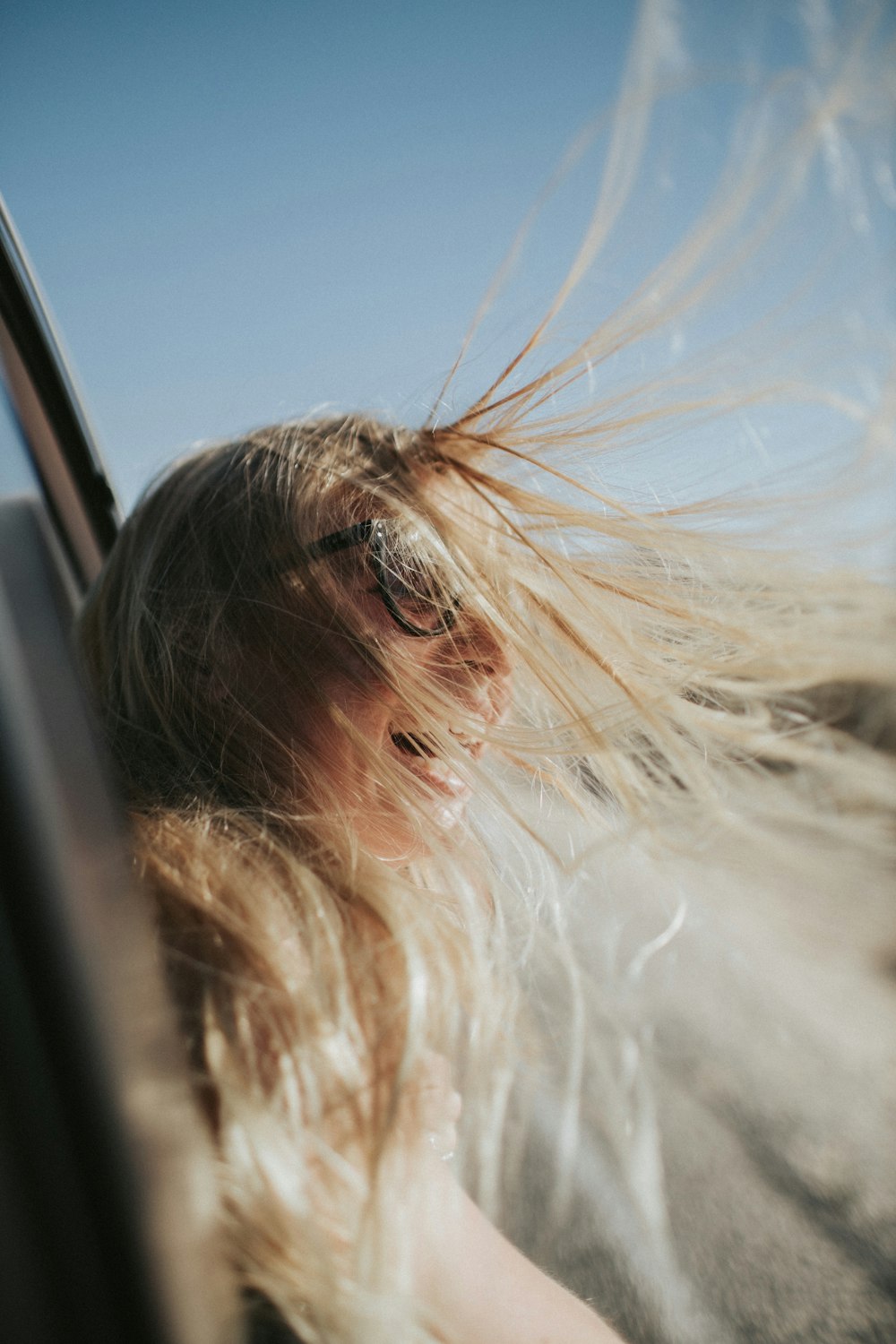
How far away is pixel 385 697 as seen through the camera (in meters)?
1.25

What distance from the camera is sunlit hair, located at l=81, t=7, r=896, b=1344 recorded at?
97 centimetres

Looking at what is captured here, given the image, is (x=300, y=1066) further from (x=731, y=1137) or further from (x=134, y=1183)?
(x=731, y=1137)

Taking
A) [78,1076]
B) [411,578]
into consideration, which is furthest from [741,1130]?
[78,1076]

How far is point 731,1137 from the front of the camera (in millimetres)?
2047

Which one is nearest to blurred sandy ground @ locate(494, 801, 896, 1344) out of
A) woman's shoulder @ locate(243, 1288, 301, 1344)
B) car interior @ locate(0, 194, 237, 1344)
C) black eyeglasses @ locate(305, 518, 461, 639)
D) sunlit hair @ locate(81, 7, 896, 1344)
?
sunlit hair @ locate(81, 7, 896, 1344)

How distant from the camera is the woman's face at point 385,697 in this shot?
1.24 m

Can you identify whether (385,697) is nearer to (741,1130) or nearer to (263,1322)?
(263,1322)

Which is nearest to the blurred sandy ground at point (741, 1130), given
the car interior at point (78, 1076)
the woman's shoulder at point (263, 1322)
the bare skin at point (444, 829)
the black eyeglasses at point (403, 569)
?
the bare skin at point (444, 829)

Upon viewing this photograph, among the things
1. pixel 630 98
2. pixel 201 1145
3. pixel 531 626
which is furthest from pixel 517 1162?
pixel 630 98

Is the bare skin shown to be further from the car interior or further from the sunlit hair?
the car interior

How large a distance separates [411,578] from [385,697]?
19cm

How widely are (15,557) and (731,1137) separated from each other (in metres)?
2.15

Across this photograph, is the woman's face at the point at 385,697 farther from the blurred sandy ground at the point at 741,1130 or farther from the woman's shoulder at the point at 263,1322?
the woman's shoulder at the point at 263,1322

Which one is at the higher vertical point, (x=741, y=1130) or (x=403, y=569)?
(x=403, y=569)
